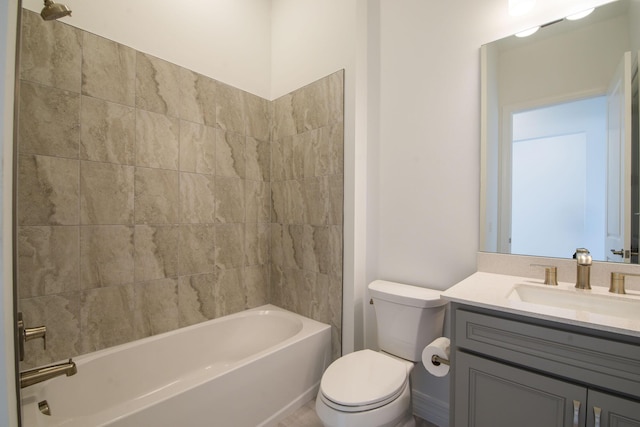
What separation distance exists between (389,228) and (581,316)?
1.11m

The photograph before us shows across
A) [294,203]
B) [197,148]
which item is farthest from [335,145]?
[197,148]

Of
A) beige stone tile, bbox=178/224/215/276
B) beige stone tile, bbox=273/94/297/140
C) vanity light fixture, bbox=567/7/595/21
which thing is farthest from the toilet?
vanity light fixture, bbox=567/7/595/21

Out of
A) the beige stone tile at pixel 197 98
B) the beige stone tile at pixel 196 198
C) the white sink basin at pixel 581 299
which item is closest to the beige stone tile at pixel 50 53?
the beige stone tile at pixel 197 98

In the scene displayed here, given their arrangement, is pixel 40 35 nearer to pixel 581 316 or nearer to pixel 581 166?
pixel 581 316

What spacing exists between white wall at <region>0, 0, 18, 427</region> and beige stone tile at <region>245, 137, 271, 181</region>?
1.82m

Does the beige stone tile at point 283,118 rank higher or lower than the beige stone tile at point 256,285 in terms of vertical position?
higher

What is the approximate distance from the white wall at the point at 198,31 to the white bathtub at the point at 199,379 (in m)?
1.77

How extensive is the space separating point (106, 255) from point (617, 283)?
2.40 meters

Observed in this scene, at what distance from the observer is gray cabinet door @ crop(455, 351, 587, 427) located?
0.88m

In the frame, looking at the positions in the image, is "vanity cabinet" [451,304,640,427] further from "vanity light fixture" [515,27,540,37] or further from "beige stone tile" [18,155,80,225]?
"beige stone tile" [18,155,80,225]

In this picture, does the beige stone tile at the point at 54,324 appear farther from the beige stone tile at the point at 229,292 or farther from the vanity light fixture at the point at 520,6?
the vanity light fixture at the point at 520,6

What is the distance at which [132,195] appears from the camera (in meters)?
1.68

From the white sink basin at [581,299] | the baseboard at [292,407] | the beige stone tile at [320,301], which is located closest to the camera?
the white sink basin at [581,299]

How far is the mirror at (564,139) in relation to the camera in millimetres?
1216
